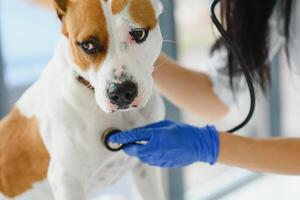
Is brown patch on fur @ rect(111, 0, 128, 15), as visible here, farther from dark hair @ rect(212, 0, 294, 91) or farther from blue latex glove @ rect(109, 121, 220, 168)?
dark hair @ rect(212, 0, 294, 91)

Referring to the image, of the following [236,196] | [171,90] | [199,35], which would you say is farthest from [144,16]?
[199,35]

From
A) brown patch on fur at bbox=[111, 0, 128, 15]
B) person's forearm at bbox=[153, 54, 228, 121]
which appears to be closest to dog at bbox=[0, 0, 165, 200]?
brown patch on fur at bbox=[111, 0, 128, 15]

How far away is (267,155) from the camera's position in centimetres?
107

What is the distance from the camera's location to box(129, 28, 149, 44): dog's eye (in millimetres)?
778

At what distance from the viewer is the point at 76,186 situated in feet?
2.76

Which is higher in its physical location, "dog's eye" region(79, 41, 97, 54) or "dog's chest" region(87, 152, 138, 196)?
"dog's eye" region(79, 41, 97, 54)

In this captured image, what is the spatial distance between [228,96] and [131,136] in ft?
1.83

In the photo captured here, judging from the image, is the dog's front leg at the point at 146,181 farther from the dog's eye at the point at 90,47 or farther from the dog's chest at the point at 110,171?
the dog's eye at the point at 90,47

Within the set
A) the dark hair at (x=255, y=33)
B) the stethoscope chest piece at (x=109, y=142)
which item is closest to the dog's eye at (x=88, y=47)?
the stethoscope chest piece at (x=109, y=142)

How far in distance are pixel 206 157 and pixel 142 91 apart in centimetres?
27

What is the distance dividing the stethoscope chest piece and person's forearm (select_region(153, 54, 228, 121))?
349 mm

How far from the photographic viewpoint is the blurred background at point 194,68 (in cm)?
151

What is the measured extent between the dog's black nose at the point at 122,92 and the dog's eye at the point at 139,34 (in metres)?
0.07

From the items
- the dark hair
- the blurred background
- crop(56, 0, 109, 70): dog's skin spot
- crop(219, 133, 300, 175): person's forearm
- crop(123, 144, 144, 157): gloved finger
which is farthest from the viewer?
the blurred background
